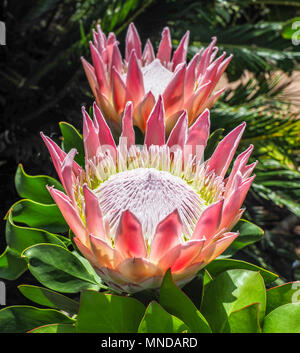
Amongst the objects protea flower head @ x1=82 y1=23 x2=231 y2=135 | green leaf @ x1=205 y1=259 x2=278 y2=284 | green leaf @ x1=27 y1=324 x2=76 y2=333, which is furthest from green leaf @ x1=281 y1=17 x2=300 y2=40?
green leaf @ x1=27 y1=324 x2=76 y2=333

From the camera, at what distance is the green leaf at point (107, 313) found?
0.54 meters

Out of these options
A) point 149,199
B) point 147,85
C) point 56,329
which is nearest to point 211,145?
point 147,85

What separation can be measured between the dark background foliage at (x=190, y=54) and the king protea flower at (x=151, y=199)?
0.48 metres

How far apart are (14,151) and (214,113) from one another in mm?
835

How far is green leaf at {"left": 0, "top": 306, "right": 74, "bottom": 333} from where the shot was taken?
0.65 meters

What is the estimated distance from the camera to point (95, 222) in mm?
548

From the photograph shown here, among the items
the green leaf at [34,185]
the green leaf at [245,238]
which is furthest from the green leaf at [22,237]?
the green leaf at [245,238]

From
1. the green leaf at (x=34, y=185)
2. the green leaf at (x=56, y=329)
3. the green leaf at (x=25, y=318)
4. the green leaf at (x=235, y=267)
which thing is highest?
the green leaf at (x=34, y=185)

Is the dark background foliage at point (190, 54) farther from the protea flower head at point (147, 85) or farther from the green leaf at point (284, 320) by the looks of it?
the green leaf at point (284, 320)

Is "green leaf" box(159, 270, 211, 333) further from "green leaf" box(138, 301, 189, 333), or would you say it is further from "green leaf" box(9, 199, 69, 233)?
"green leaf" box(9, 199, 69, 233)

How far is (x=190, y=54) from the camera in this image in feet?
6.08

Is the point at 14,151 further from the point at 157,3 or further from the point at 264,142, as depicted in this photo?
the point at 264,142

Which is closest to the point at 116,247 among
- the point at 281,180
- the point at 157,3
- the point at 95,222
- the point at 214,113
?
the point at 95,222

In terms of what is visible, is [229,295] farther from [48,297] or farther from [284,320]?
[48,297]
